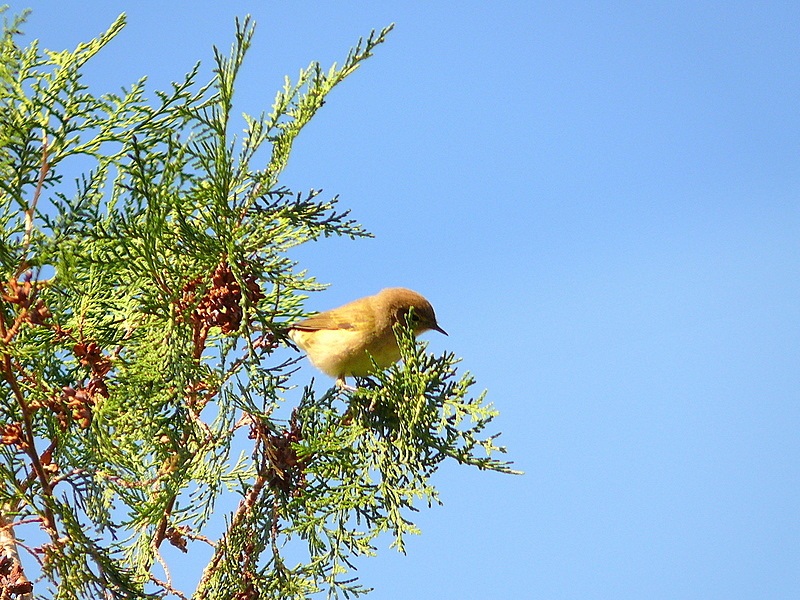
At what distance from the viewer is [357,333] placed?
4.99 metres

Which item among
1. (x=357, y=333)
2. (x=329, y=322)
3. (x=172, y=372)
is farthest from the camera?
(x=329, y=322)

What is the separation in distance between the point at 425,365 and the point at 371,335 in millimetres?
1405

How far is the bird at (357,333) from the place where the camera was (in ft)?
16.1

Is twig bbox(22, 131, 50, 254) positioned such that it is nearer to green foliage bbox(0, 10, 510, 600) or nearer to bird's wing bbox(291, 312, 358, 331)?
green foliage bbox(0, 10, 510, 600)

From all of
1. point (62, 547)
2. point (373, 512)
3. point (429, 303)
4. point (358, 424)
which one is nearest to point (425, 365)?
point (358, 424)

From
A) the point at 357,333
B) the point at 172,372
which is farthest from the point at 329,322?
the point at 172,372

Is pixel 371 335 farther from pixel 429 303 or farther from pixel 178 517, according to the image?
pixel 178 517

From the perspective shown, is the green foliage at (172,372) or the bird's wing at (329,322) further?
the bird's wing at (329,322)

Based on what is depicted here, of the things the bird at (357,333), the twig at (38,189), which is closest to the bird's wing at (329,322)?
the bird at (357,333)

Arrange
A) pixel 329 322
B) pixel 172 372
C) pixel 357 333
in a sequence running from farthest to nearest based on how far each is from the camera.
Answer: pixel 329 322 < pixel 357 333 < pixel 172 372

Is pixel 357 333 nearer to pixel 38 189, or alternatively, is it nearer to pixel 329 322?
pixel 329 322

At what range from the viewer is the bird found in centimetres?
492

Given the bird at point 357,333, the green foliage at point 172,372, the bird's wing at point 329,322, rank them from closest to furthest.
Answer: the green foliage at point 172,372, the bird at point 357,333, the bird's wing at point 329,322

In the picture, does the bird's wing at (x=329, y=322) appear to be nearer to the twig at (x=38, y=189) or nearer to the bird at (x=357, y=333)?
the bird at (x=357, y=333)
